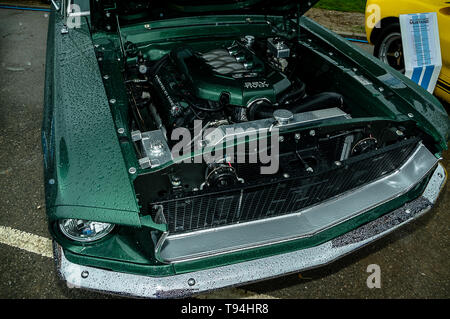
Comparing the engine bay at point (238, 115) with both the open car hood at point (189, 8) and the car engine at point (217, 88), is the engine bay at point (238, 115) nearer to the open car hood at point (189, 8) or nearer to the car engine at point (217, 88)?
the car engine at point (217, 88)

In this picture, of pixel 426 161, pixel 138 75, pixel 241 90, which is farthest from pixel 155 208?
pixel 426 161

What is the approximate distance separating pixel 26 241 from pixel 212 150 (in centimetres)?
138

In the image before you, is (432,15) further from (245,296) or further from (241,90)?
(245,296)

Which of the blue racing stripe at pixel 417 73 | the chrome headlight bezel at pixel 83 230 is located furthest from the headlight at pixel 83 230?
the blue racing stripe at pixel 417 73

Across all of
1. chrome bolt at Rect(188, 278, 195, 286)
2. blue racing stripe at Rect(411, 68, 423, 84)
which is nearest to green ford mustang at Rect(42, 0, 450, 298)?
chrome bolt at Rect(188, 278, 195, 286)

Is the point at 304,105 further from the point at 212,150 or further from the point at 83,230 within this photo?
the point at 83,230

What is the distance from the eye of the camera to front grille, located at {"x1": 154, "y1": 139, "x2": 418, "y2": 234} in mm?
1434

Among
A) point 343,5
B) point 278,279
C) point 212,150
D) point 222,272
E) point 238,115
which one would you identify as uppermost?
point 212,150

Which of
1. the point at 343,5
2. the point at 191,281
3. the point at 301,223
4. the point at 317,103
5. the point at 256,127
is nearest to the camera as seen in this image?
the point at 191,281

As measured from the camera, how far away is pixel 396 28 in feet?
11.0

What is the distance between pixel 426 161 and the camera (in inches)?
71.3

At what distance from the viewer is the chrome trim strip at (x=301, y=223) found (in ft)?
4.86

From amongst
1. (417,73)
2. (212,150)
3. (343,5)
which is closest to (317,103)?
(212,150)

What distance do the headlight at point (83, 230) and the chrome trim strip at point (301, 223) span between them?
26 centimetres
